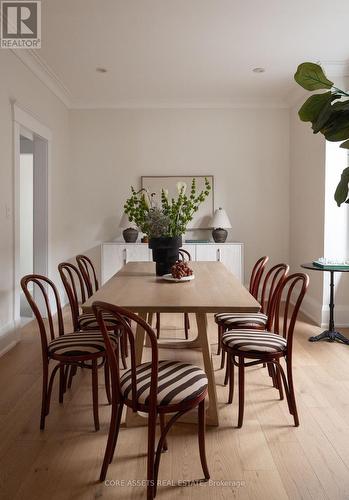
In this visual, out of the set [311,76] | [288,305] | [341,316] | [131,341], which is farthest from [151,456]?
[341,316]

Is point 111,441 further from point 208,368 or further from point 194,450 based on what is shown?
point 208,368

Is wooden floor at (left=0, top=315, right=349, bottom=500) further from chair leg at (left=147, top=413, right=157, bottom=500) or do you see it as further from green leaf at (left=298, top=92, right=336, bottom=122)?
green leaf at (left=298, top=92, right=336, bottom=122)

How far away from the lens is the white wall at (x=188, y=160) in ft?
19.4

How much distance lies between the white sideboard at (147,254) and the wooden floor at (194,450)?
2.58m

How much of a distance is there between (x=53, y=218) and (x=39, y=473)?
373 cm

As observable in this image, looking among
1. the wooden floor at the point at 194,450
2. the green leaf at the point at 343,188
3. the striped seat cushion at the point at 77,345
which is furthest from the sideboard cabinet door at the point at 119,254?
the green leaf at the point at 343,188

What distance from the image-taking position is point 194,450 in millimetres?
2053

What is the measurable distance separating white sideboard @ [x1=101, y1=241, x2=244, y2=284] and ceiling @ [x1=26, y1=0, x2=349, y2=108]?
6.65 feet

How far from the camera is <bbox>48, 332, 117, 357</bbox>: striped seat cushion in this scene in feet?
7.36

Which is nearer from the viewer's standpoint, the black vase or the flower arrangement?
the flower arrangement

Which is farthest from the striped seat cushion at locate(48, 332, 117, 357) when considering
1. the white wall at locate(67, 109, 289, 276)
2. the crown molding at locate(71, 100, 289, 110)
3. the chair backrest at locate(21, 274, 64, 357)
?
the crown molding at locate(71, 100, 289, 110)

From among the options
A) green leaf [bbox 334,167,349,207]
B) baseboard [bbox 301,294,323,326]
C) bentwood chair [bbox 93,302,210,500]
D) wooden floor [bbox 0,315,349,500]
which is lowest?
wooden floor [bbox 0,315,349,500]

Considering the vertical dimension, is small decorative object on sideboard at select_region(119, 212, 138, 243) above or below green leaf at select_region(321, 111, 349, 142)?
below

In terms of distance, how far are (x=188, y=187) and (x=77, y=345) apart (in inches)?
154
